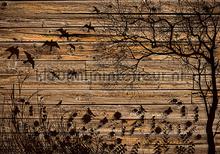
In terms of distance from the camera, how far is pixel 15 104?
203 inches

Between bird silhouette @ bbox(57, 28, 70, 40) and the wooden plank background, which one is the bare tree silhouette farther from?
bird silhouette @ bbox(57, 28, 70, 40)

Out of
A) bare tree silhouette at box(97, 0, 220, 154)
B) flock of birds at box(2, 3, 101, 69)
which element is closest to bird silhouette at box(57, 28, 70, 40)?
flock of birds at box(2, 3, 101, 69)

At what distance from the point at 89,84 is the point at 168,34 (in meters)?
0.86

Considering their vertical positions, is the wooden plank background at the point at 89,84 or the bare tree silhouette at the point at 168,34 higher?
the bare tree silhouette at the point at 168,34

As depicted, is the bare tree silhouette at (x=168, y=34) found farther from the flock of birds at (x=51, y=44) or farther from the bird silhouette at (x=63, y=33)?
the bird silhouette at (x=63, y=33)

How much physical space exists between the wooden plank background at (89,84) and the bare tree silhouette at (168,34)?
0.08 m

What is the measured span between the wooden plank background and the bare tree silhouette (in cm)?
8

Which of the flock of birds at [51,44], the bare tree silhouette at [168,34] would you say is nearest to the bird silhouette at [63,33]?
the flock of birds at [51,44]

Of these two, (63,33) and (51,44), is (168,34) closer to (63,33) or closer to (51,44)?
(63,33)

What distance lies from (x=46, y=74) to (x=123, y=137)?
92 cm

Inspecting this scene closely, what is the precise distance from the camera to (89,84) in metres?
5.16

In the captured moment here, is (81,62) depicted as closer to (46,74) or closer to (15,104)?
(46,74)

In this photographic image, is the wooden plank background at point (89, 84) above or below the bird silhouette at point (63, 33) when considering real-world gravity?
below

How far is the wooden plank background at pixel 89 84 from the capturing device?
5.14 metres
